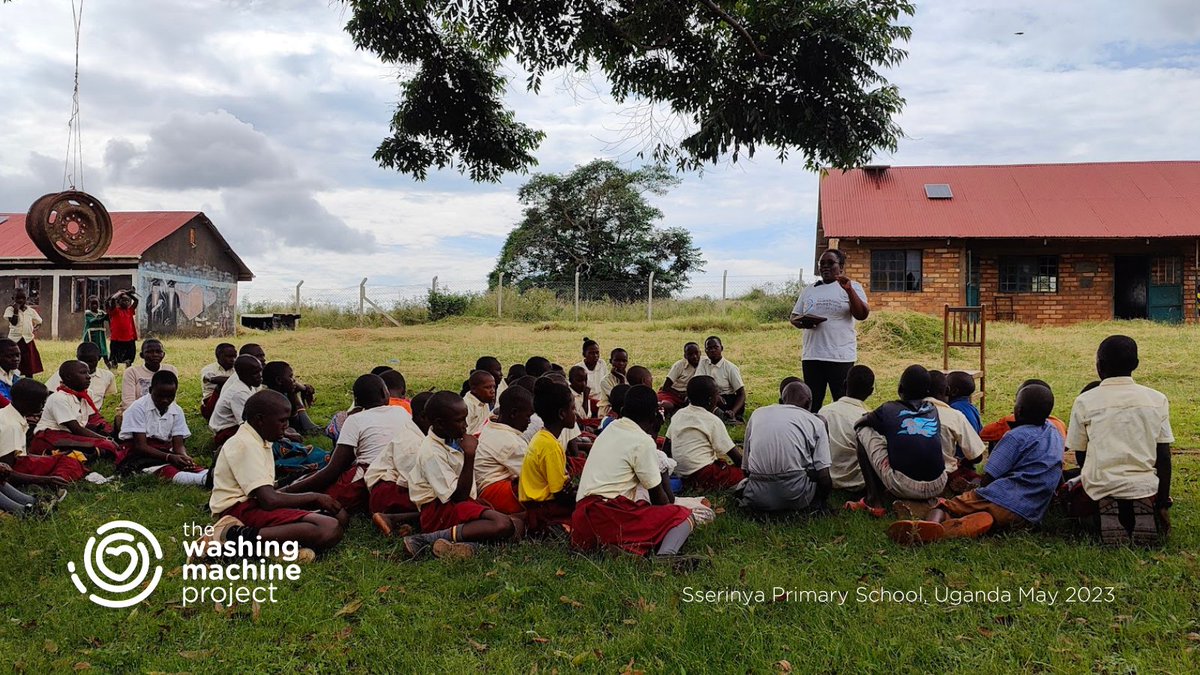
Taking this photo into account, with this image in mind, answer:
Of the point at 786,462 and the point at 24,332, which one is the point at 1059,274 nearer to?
the point at 786,462

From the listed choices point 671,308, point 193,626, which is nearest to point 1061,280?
point 671,308

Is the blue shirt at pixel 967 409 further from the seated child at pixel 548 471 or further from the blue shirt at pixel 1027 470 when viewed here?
the seated child at pixel 548 471

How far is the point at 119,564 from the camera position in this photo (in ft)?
14.6

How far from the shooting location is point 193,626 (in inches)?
145

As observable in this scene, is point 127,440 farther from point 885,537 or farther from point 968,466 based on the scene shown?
point 968,466

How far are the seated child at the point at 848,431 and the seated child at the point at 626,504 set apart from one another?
165 cm

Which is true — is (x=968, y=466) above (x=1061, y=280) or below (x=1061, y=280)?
below

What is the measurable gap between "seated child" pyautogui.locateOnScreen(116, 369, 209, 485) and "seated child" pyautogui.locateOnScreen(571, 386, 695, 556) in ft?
11.9

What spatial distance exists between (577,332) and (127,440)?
14.7 metres

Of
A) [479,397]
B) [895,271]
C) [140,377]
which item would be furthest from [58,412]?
→ [895,271]

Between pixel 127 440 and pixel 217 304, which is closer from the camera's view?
pixel 127 440

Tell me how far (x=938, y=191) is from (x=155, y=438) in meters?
21.5

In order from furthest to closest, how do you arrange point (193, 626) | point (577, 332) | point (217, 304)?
point (217, 304), point (577, 332), point (193, 626)

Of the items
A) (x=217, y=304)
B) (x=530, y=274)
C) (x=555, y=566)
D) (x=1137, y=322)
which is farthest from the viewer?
(x=530, y=274)
